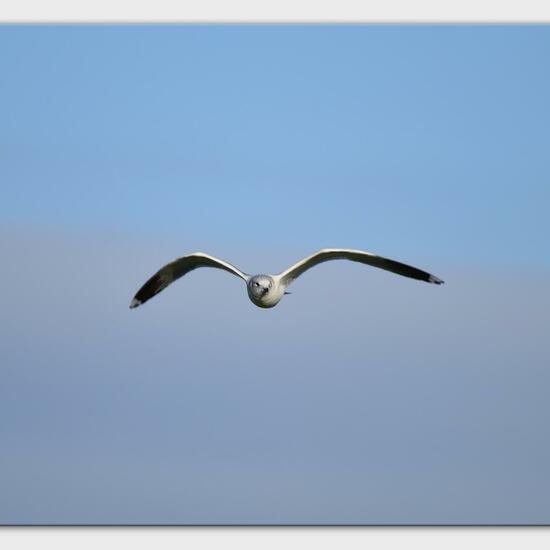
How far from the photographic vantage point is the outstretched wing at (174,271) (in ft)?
43.7

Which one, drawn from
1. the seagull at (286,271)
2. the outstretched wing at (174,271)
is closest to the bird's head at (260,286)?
the seagull at (286,271)

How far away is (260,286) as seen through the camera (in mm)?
12828

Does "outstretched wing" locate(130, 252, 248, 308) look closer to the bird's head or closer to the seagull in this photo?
the seagull

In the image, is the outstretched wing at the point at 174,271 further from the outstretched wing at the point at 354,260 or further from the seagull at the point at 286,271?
the outstretched wing at the point at 354,260

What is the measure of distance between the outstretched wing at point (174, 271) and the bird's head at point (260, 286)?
23 centimetres

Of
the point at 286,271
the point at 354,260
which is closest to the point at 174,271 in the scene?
the point at 286,271

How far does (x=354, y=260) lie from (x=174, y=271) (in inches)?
68.0

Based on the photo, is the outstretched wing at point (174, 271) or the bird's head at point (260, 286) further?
the outstretched wing at point (174, 271)

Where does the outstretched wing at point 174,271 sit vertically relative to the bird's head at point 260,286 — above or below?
above

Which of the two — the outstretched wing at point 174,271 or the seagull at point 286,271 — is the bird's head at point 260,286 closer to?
the seagull at point 286,271

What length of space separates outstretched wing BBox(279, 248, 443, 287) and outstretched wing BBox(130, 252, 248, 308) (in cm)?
39
